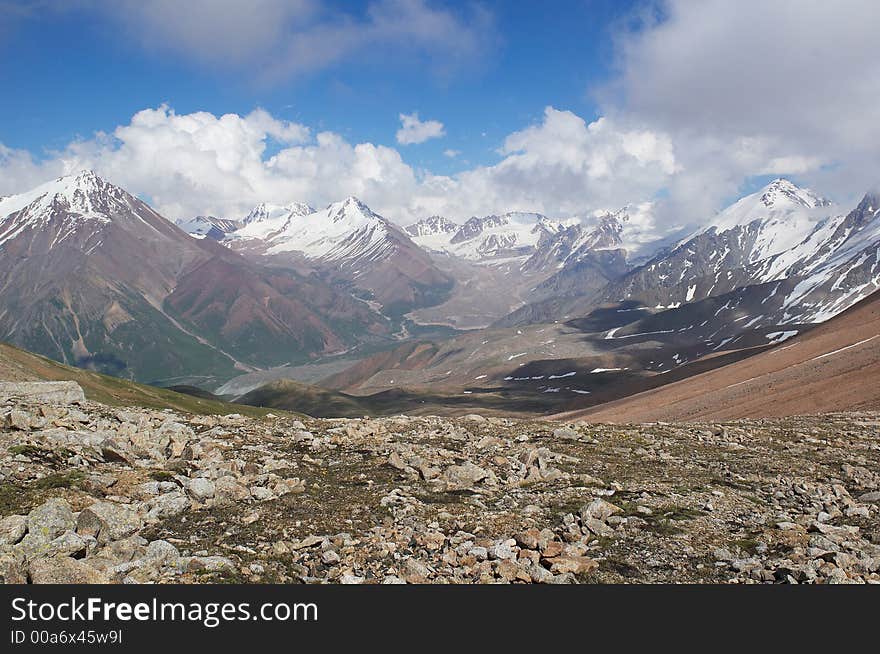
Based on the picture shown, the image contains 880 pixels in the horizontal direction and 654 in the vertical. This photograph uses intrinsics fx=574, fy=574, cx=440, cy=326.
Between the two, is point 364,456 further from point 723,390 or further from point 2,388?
point 723,390

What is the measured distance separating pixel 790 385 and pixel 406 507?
84.3m

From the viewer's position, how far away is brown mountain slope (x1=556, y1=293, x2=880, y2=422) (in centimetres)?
7012

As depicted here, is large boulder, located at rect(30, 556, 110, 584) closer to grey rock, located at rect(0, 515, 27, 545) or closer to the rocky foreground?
the rocky foreground

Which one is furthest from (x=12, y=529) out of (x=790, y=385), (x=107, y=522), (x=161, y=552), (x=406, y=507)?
(x=790, y=385)

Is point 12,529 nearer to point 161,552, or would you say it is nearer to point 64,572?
point 64,572

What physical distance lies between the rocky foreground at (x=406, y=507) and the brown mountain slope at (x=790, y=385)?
48.7 metres

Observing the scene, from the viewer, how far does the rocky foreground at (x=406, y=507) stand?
1309 cm

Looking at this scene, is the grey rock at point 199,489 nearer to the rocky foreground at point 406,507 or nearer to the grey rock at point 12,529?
the rocky foreground at point 406,507

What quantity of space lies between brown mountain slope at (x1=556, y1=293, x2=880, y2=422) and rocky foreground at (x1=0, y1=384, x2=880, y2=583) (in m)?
48.7

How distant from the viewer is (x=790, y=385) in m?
83.6
